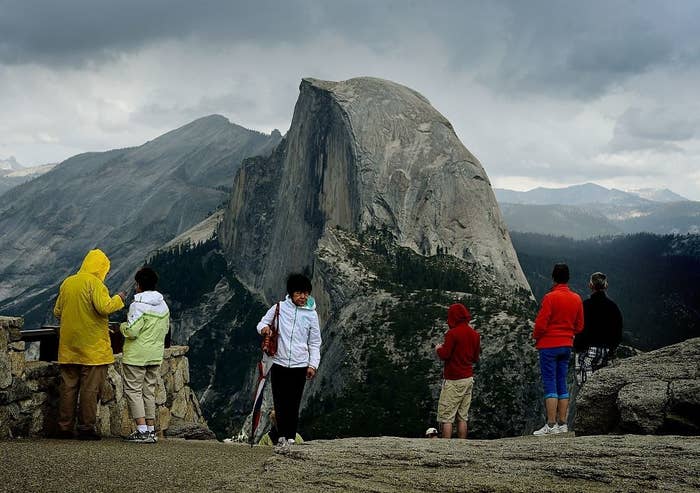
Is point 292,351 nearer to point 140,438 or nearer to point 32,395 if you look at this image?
point 140,438

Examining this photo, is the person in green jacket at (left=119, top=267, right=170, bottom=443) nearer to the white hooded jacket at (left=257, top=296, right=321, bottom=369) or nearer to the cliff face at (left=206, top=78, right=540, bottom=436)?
the white hooded jacket at (left=257, top=296, right=321, bottom=369)

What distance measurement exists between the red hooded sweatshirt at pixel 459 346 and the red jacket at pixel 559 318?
1.27 m

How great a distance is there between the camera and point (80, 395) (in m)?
12.8

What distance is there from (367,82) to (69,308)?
137580 mm

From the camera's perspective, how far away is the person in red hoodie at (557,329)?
14.4 m

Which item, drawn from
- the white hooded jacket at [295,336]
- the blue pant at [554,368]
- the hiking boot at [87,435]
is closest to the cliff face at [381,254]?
the blue pant at [554,368]

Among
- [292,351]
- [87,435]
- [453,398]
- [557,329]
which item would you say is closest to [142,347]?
[87,435]

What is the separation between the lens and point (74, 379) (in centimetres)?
1288

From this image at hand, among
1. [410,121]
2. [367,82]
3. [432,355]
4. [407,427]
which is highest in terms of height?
[367,82]

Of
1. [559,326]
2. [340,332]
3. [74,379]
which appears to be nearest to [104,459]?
[74,379]

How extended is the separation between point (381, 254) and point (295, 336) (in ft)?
322

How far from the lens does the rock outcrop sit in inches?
445

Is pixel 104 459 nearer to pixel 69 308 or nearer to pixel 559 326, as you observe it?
pixel 69 308

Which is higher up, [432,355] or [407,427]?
[432,355]
